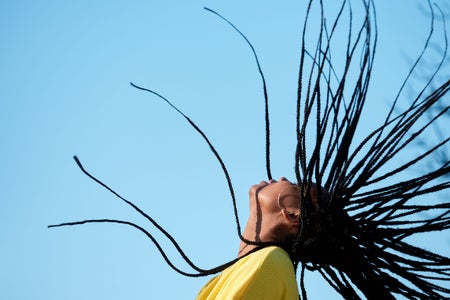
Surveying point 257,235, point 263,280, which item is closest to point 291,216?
point 257,235

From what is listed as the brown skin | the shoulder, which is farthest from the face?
the shoulder

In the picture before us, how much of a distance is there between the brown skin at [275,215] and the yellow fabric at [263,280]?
0.28 metres

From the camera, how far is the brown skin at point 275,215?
3000 millimetres

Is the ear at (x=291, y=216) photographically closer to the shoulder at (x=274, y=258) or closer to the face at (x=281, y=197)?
the face at (x=281, y=197)

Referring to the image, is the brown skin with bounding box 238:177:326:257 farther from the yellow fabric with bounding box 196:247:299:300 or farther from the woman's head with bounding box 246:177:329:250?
the yellow fabric with bounding box 196:247:299:300

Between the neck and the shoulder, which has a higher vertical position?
the neck

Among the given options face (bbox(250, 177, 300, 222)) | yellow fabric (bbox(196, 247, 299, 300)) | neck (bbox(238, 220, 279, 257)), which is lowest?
yellow fabric (bbox(196, 247, 299, 300))

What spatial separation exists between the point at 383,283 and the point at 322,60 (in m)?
0.98

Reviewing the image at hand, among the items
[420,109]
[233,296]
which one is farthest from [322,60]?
[233,296]

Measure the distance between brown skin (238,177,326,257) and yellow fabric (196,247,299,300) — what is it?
281 mm

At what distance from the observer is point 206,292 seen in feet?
9.68

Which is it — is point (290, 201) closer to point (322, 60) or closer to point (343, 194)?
point (343, 194)

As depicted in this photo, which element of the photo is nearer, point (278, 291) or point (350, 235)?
point (278, 291)

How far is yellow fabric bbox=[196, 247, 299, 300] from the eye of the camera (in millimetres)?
2531
